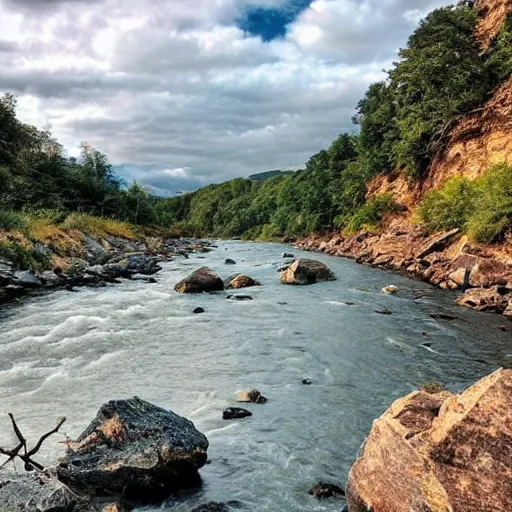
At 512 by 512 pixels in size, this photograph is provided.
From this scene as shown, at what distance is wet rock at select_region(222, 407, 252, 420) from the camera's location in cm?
1074

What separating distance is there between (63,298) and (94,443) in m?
17.1

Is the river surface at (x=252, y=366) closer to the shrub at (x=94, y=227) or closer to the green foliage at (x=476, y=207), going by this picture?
the green foliage at (x=476, y=207)

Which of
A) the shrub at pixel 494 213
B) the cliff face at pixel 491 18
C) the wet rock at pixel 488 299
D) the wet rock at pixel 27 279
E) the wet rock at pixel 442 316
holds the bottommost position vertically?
the wet rock at pixel 442 316

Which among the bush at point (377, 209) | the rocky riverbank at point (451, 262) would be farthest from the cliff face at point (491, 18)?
the rocky riverbank at point (451, 262)

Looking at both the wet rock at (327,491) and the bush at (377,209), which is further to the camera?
the bush at (377,209)

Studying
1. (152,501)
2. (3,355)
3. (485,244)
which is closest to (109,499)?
(152,501)

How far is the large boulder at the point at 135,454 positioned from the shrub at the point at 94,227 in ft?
111

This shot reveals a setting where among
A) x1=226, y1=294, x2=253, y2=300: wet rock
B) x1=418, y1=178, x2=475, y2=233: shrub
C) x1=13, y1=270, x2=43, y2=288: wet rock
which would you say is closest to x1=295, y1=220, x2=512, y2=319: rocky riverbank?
x1=418, y1=178, x2=475, y2=233: shrub

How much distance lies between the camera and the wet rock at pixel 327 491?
25.6 ft

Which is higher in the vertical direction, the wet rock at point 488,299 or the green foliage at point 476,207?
the green foliage at point 476,207

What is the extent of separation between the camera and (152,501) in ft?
25.1

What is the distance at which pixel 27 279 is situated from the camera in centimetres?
2589

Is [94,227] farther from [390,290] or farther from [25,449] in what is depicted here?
[25,449]

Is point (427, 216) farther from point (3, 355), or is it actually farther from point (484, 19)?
point (3, 355)
